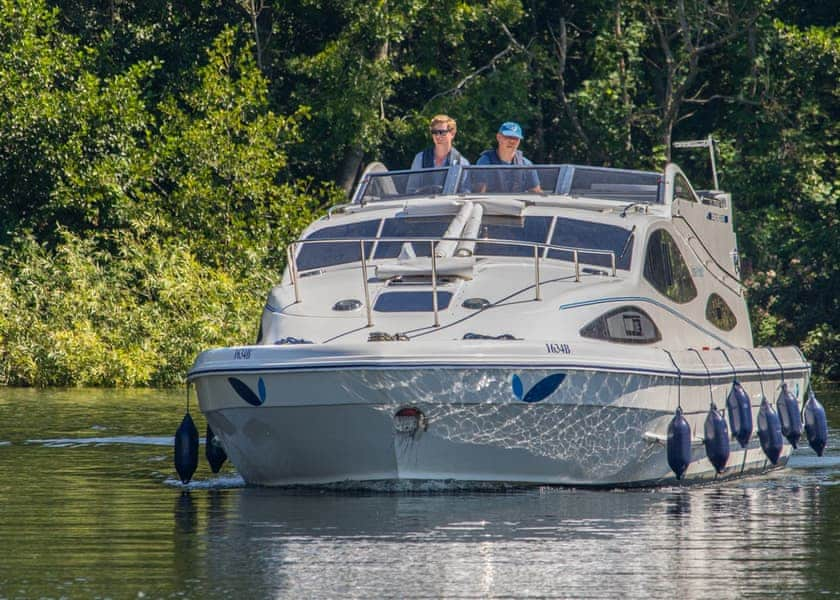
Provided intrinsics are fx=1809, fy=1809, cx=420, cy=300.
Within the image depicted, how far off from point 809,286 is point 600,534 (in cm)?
2147

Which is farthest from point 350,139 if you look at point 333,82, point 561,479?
point 561,479

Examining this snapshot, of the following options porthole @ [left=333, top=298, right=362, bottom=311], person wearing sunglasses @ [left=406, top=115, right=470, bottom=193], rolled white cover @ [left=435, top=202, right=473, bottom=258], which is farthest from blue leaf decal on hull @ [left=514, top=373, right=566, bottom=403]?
person wearing sunglasses @ [left=406, top=115, right=470, bottom=193]

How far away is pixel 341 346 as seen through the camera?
12.2 metres

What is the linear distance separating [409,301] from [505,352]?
54.3 inches

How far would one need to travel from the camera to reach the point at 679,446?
42.3 feet

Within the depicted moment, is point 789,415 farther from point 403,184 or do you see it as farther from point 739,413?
point 403,184

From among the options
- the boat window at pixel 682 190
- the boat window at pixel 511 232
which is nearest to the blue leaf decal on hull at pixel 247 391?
the boat window at pixel 511 232

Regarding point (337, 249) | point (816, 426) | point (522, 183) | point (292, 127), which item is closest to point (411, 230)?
point (337, 249)

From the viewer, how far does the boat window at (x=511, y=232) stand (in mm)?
14359

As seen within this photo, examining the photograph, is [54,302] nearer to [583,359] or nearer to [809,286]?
[809,286]

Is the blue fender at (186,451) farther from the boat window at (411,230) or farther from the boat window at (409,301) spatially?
the boat window at (411,230)

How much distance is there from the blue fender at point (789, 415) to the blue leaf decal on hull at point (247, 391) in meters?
4.97

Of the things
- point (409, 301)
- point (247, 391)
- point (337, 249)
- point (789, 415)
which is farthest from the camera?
point (789, 415)

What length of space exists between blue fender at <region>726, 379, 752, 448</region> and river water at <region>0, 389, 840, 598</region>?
1.36 feet
